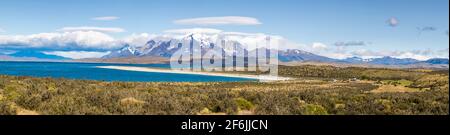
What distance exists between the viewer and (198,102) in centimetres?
2406

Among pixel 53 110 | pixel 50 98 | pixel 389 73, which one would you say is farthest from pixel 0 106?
pixel 389 73

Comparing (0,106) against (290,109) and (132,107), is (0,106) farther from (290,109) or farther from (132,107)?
(290,109)

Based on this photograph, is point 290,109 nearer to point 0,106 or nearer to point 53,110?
point 53,110
